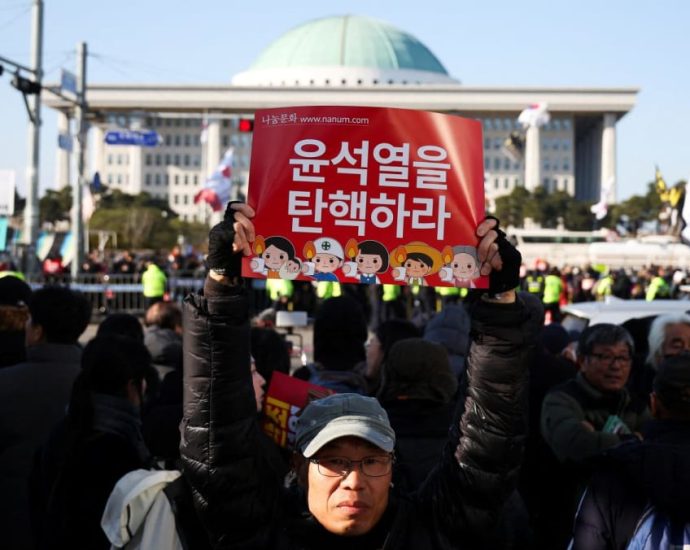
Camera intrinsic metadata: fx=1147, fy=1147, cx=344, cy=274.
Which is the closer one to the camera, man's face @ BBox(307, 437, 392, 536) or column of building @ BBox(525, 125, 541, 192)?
man's face @ BBox(307, 437, 392, 536)

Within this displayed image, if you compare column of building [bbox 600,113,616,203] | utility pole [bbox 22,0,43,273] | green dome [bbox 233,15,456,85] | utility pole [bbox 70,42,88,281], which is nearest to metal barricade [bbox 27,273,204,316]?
utility pole [bbox 70,42,88,281]

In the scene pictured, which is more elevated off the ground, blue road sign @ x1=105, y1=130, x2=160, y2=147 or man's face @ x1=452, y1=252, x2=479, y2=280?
blue road sign @ x1=105, y1=130, x2=160, y2=147

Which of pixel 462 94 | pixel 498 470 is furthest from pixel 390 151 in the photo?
pixel 462 94

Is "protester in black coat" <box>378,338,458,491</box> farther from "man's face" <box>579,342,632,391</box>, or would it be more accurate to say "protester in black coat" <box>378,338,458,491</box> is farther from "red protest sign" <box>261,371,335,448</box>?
"man's face" <box>579,342,632,391</box>

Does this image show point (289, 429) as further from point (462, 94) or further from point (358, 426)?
point (462, 94)

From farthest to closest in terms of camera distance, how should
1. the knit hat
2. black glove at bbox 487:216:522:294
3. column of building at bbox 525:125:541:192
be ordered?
column of building at bbox 525:125:541:192 → the knit hat → black glove at bbox 487:216:522:294

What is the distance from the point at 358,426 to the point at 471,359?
0.32 m

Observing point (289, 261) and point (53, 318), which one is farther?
point (53, 318)

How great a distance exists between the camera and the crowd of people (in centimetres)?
Result: 247

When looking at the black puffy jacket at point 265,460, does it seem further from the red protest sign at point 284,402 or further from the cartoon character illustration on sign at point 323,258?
the red protest sign at point 284,402

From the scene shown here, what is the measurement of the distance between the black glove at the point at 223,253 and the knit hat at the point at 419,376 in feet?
A: 4.05

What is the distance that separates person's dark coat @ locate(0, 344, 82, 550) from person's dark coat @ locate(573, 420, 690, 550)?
1981mm

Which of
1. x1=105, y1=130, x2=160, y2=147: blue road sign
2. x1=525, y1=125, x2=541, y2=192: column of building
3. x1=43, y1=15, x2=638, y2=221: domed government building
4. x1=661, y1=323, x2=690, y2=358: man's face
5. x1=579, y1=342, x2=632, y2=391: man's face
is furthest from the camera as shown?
x1=525, y1=125, x2=541, y2=192: column of building

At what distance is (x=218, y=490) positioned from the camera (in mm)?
2477
